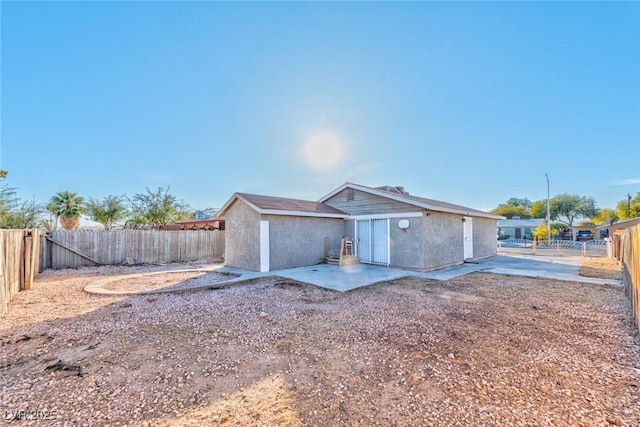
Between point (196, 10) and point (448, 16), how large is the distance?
8.54m

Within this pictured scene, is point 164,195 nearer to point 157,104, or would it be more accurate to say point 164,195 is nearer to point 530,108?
point 157,104

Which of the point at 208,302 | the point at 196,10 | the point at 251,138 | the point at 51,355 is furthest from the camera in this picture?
the point at 251,138

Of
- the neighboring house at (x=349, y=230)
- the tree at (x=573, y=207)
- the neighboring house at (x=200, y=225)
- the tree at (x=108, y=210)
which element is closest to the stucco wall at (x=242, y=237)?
the neighboring house at (x=349, y=230)

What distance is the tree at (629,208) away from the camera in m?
30.1

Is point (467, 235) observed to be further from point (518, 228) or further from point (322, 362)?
point (518, 228)

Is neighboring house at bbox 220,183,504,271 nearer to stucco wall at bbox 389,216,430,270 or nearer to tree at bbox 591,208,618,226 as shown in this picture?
stucco wall at bbox 389,216,430,270

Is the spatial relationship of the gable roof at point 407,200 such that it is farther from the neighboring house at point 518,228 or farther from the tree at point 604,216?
the tree at point 604,216

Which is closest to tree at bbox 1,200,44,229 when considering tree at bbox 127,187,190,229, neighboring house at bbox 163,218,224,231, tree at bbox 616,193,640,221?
tree at bbox 127,187,190,229

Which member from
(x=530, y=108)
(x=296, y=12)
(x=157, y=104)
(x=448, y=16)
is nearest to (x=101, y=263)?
(x=157, y=104)

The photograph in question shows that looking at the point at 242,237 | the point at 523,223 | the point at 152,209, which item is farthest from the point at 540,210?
the point at 152,209

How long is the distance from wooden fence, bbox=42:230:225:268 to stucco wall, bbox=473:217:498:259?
1435 centimetres

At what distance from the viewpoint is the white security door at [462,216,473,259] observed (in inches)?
528

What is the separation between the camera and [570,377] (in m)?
2.93

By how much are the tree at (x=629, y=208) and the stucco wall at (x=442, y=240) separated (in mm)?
32609
